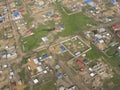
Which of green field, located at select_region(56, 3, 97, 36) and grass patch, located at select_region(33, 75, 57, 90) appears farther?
green field, located at select_region(56, 3, 97, 36)

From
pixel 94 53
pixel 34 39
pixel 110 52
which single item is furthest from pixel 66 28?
pixel 110 52

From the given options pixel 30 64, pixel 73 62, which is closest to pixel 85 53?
pixel 73 62

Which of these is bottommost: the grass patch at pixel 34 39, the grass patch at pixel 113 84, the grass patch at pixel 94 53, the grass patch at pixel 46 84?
the grass patch at pixel 113 84

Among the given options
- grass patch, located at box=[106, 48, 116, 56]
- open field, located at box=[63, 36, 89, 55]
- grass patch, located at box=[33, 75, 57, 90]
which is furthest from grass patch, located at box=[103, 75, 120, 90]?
grass patch, located at box=[33, 75, 57, 90]

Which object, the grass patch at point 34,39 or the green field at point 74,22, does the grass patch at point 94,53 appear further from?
the grass patch at point 34,39

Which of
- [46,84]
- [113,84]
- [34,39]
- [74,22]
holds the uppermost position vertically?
[74,22]

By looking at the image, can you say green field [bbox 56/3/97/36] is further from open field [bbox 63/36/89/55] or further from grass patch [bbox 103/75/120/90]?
grass patch [bbox 103/75/120/90]

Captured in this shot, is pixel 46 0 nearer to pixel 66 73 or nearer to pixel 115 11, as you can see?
pixel 115 11

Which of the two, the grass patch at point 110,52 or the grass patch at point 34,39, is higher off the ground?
the grass patch at point 34,39

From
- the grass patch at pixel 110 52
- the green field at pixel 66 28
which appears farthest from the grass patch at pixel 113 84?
the green field at pixel 66 28

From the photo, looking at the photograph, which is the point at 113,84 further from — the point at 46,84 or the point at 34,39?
the point at 34,39

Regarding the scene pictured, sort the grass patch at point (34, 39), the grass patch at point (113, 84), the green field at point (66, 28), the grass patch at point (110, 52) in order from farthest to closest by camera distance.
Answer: the green field at point (66, 28)
the grass patch at point (34, 39)
the grass patch at point (110, 52)
the grass patch at point (113, 84)
